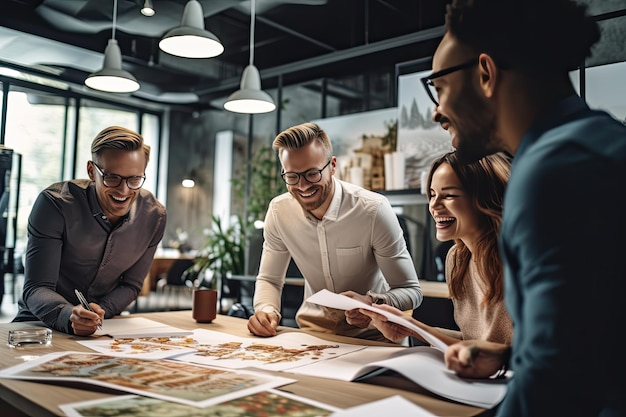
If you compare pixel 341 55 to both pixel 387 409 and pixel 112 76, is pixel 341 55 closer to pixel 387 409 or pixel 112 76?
pixel 112 76

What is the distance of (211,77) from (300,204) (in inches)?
235

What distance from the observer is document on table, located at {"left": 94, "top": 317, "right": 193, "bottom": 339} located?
1.72 metres

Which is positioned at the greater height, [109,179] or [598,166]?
[109,179]

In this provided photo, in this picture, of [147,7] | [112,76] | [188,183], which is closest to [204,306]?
[112,76]

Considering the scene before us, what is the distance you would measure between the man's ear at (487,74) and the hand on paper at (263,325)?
117cm

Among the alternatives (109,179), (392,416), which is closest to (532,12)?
(392,416)

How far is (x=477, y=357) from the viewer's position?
925 mm

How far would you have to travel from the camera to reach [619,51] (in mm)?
3990

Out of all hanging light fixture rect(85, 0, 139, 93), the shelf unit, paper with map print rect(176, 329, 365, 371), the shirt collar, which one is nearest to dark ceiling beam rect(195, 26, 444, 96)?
the shelf unit

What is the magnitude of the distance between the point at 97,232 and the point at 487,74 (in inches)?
69.4

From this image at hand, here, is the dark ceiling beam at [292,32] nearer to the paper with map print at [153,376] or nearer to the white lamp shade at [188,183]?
the white lamp shade at [188,183]

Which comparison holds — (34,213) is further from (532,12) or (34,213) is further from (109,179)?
(532,12)

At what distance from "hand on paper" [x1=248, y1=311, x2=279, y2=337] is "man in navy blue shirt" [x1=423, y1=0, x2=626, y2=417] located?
112cm

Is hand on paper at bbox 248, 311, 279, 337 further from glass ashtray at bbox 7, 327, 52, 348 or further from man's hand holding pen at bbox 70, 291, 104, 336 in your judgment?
glass ashtray at bbox 7, 327, 52, 348
